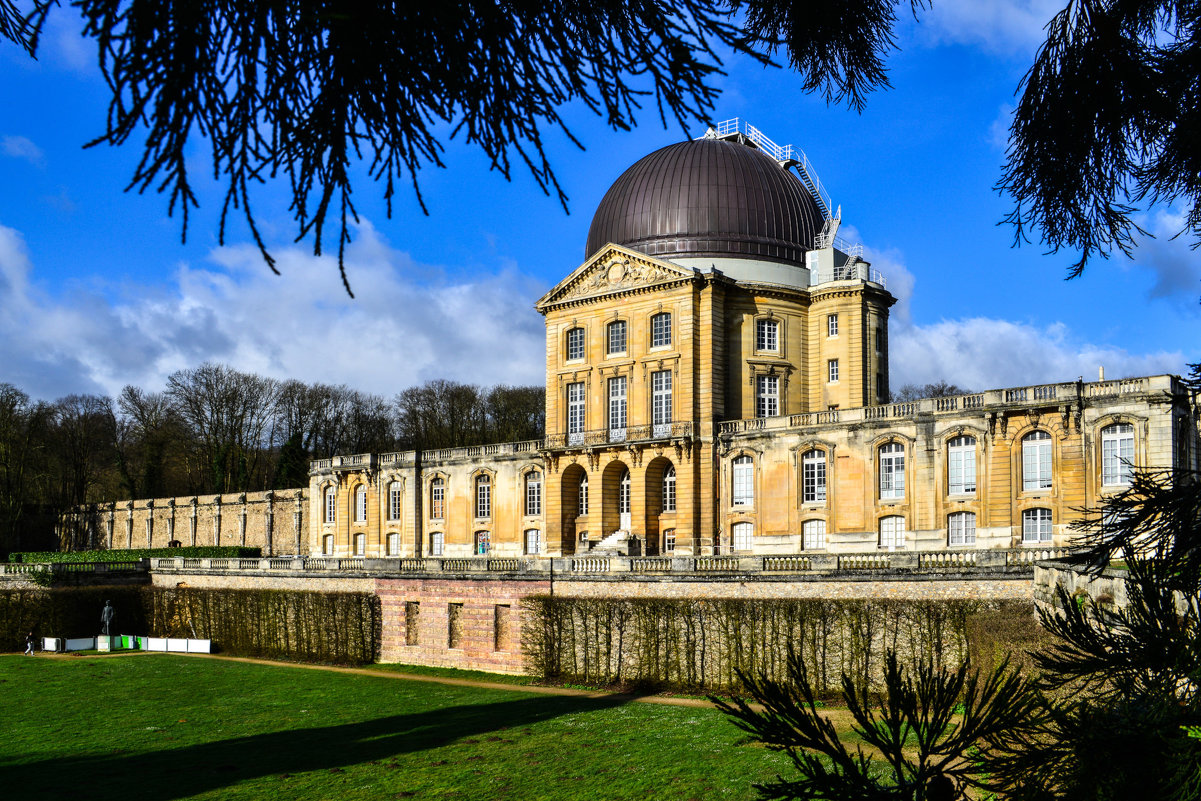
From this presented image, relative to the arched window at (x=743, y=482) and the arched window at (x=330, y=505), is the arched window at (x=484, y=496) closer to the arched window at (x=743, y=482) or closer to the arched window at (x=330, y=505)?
the arched window at (x=330, y=505)

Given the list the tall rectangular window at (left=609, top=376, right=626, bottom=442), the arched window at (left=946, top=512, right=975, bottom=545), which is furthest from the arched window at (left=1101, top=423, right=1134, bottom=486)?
the tall rectangular window at (left=609, top=376, right=626, bottom=442)

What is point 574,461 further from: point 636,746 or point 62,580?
point 636,746

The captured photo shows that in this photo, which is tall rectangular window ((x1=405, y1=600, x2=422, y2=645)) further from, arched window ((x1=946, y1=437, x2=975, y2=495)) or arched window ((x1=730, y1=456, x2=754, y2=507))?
arched window ((x1=946, y1=437, x2=975, y2=495))

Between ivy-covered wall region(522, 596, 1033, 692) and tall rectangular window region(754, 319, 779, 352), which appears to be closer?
ivy-covered wall region(522, 596, 1033, 692)

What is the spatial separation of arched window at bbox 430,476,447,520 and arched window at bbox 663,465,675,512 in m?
12.5

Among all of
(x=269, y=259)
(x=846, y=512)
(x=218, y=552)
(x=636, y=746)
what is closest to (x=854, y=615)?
(x=636, y=746)

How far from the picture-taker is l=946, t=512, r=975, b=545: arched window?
3788 cm

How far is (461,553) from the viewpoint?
52.0m

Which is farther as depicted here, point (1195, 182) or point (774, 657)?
point (774, 657)

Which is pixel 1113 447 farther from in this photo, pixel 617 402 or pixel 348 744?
pixel 348 744

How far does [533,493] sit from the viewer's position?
4978 centimetres

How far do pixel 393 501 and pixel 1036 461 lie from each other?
3126 cm

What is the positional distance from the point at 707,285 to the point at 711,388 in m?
4.38

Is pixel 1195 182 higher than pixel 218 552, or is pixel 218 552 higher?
pixel 1195 182
